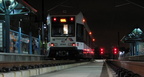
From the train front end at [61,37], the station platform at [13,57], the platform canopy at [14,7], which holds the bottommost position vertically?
the station platform at [13,57]

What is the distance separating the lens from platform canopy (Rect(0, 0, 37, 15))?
1739cm

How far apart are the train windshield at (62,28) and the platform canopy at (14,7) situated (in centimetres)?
526

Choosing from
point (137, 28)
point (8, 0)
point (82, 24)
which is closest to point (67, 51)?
point (82, 24)

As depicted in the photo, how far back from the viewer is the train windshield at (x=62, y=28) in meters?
24.5

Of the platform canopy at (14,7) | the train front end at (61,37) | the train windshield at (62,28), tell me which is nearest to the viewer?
the platform canopy at (14,7)

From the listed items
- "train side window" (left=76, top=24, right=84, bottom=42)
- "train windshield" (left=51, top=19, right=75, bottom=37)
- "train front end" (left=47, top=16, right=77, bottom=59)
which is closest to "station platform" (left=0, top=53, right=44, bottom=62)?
"train front end" (left=47, top=16, right=77, bottom=59)

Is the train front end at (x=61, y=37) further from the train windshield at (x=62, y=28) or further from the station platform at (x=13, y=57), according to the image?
the station platform at (x=13, y=57)

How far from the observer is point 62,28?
2473 cm

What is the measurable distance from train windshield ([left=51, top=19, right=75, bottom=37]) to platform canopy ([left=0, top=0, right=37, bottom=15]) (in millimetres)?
5263

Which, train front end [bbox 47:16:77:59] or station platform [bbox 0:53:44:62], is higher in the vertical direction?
train front end [bbox 47:16:77:59]

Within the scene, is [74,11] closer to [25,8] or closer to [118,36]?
[25,8]

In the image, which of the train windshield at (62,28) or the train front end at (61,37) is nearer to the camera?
the train front end at (61,37)

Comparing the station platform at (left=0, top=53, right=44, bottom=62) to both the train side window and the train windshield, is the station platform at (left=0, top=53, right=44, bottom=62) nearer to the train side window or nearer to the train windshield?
the train windshield

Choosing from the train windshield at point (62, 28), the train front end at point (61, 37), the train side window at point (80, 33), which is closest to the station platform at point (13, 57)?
the train front end at point (61, 37)
